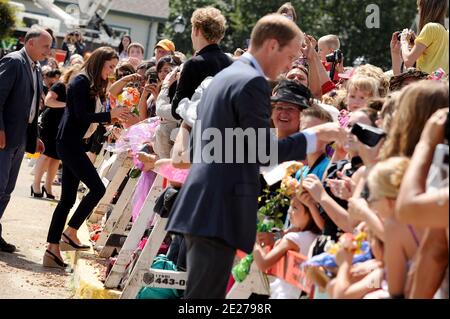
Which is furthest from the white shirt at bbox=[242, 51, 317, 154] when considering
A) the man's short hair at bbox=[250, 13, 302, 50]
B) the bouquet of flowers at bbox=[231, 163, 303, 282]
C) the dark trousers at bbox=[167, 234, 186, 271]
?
the dark trousers at bbox=[167, 234, 186, 271]

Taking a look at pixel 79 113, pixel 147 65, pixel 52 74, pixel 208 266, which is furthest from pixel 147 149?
pixel 52 74

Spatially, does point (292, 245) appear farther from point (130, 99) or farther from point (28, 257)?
point (130, 99)

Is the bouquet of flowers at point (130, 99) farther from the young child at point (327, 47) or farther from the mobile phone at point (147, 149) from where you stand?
the young child at point (327, 47)

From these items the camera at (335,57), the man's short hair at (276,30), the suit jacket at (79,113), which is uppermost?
the camera at (335,57)

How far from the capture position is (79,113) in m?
9.93

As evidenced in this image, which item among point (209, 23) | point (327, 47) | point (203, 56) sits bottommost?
point (203, 56)

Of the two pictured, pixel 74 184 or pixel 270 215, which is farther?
pixel 74 184

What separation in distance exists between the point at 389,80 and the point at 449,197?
383 cm

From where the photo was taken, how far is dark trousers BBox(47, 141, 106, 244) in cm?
991

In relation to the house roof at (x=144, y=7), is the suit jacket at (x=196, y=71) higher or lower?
lower

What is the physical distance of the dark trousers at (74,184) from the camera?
390 inches

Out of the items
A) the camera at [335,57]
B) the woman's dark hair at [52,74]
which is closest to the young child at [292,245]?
the camera at [335,57]

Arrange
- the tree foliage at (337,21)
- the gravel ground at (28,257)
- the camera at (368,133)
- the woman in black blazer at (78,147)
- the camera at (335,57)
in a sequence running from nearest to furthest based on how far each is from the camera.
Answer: the camera at (368,133) → the gravel ground at (28,257) → the camera at (335,57) → the woman in black blazer at (78,147) → the tree foliage at (337,21)

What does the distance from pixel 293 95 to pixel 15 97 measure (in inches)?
172
